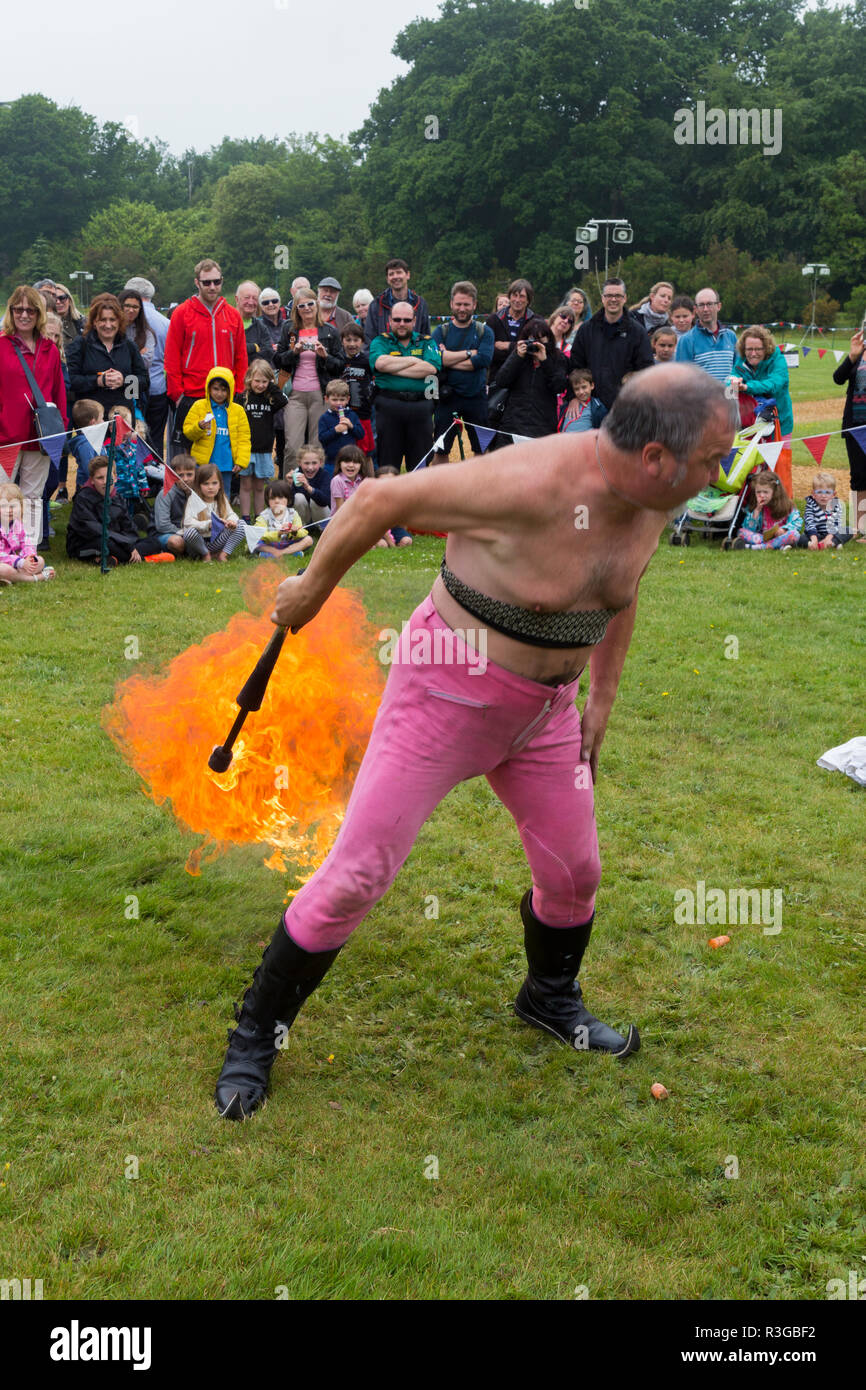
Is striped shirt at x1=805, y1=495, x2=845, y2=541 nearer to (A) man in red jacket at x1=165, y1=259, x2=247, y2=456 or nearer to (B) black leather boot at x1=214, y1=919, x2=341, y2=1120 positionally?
Result: (A) man in red jacket at x1=165, y1=259, x2=247, y2=456

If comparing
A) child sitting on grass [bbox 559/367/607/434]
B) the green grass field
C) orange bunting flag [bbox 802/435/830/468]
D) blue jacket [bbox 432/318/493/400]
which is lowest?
the green grass field

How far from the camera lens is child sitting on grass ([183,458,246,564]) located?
10.7m

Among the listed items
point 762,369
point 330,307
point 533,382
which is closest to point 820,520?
point 762,369

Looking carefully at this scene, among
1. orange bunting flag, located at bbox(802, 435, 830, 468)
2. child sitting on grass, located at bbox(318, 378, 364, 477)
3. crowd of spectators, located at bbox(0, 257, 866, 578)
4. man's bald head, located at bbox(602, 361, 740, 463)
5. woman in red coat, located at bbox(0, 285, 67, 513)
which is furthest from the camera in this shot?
orange bunting flag, located at bbox(802, 435, 830, 468)

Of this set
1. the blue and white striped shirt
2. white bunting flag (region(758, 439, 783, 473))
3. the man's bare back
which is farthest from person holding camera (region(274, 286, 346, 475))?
the man's bare back

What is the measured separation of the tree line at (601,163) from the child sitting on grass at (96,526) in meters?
32.1

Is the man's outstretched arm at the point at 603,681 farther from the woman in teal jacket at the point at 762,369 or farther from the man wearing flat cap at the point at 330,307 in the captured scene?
the man wearing flat cap at the point at 330,307

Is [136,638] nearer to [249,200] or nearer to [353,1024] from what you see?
[353,1024]

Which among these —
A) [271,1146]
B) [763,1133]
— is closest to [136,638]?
[271,1146]

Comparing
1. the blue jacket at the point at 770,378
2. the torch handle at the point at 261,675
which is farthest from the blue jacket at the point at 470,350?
Result: the torch handle at the point at 261,675

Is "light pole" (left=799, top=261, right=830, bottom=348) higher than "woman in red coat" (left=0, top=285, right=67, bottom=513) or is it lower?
higher

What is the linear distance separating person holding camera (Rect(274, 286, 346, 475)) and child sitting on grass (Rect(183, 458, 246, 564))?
1230 mm

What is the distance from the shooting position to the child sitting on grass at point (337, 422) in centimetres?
1158

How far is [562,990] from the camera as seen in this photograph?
13.6 ft
